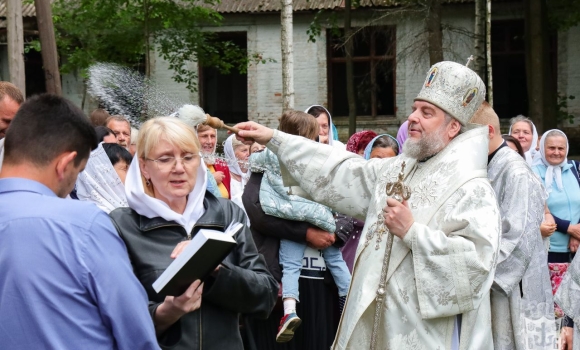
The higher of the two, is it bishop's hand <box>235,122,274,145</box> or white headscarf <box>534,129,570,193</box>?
bishop's hand <box>235,122,274,145</box>

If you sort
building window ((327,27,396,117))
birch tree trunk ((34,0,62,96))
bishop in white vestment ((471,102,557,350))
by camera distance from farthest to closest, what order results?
building window ((327,27,396,117)) → birch tree trunk ((34,0,62,96)) → bishop in white vestment ((471,102,557,350))

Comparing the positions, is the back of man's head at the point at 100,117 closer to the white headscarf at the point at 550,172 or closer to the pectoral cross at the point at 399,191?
the pectoral cross at the point at 399,191

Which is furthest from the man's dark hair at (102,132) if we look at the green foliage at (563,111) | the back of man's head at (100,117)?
the green foliage at (563,111)

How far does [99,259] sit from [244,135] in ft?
6.62

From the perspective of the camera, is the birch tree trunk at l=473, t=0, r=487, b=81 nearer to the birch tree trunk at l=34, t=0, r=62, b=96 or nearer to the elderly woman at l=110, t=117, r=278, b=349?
the birch tree trunk at l=34, t=0, r=62, b=96

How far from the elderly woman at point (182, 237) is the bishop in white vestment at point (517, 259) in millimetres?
1563

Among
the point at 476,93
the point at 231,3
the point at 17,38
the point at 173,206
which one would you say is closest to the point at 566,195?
the point at 476,93

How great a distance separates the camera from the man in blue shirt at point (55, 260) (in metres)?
2.58

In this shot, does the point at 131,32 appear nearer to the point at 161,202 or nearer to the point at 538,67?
the point at 538,67

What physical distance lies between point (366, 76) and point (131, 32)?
269 inches

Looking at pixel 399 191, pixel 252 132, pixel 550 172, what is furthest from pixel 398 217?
pixel 550 172

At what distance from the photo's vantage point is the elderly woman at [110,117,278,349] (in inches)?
137

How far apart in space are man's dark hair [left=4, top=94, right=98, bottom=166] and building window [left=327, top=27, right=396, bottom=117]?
20.4 m

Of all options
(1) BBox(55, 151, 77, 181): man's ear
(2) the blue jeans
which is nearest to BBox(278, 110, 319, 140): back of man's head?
(2) the blue jeans
